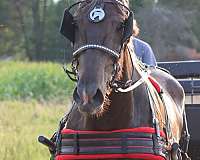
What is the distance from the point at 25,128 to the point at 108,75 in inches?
343

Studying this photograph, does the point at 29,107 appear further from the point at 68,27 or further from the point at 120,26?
the point at 120,26

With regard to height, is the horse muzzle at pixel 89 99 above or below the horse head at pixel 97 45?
below

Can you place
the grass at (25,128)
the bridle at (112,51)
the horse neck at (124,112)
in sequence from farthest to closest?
the grass at (25,128)
the horse neck at (124,112)
the bridle at (112,51)

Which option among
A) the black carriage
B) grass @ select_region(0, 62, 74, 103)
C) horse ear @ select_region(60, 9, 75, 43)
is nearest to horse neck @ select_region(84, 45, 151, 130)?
horse ear @ select_region(60, 9, 75, 43)

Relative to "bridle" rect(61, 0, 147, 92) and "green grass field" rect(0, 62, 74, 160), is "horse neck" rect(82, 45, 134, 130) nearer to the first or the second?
"bridle" rect(61, 0, 147, 92)

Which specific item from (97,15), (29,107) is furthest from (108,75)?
(29,107)

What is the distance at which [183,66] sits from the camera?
6.76 m

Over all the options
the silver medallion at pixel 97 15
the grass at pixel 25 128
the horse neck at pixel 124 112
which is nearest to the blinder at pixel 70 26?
the silver medallion at pixel 97 15

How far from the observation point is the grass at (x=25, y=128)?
330 inches

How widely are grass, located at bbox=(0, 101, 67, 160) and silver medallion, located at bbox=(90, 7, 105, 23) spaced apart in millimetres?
4671

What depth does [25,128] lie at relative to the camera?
12.1 meters

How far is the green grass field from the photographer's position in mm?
8719

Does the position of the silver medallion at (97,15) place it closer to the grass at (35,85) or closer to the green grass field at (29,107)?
the green grass field at (29,107)

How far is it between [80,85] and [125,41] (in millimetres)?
486
